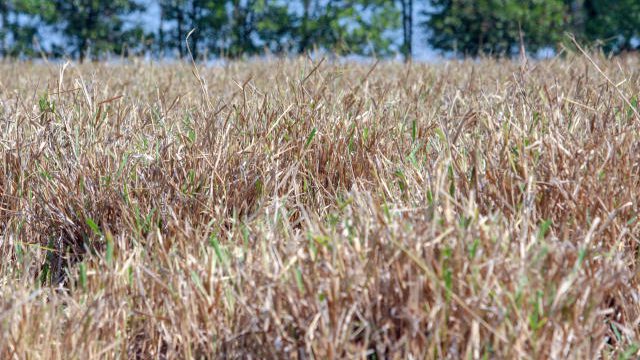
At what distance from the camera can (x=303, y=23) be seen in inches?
896

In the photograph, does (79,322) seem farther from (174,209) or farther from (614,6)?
(614,6)

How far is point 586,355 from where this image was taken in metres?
1.30

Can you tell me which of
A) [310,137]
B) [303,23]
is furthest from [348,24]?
[310,137]

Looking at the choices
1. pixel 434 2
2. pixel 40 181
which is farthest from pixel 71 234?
pixel 434 2

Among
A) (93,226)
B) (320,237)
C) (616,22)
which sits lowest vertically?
(93,226)

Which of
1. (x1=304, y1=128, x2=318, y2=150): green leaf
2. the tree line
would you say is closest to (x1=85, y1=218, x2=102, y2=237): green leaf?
(x1=304, y1=128, x2=318, y2=150): green leaf

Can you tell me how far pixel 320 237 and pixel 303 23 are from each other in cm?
2185

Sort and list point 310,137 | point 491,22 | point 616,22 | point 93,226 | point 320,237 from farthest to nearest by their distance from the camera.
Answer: point 491,22 < point 616,22 < point 310,137 < point 93,226 < point 320,237

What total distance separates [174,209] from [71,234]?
327 millimetres

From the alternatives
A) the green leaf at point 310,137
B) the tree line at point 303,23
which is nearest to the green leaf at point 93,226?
the green leaf at point 310,137

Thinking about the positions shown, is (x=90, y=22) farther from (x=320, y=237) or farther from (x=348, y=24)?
(x=320, y=237)

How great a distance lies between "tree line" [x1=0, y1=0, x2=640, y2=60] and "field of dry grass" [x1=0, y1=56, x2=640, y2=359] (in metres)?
18.8

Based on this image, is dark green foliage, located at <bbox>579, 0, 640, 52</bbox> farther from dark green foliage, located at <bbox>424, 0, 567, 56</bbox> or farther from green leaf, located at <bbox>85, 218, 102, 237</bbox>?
green leaf, located at <bbox>85, 218, 102, 237</bbox>

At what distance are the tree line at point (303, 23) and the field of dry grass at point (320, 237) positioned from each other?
1876 cm
